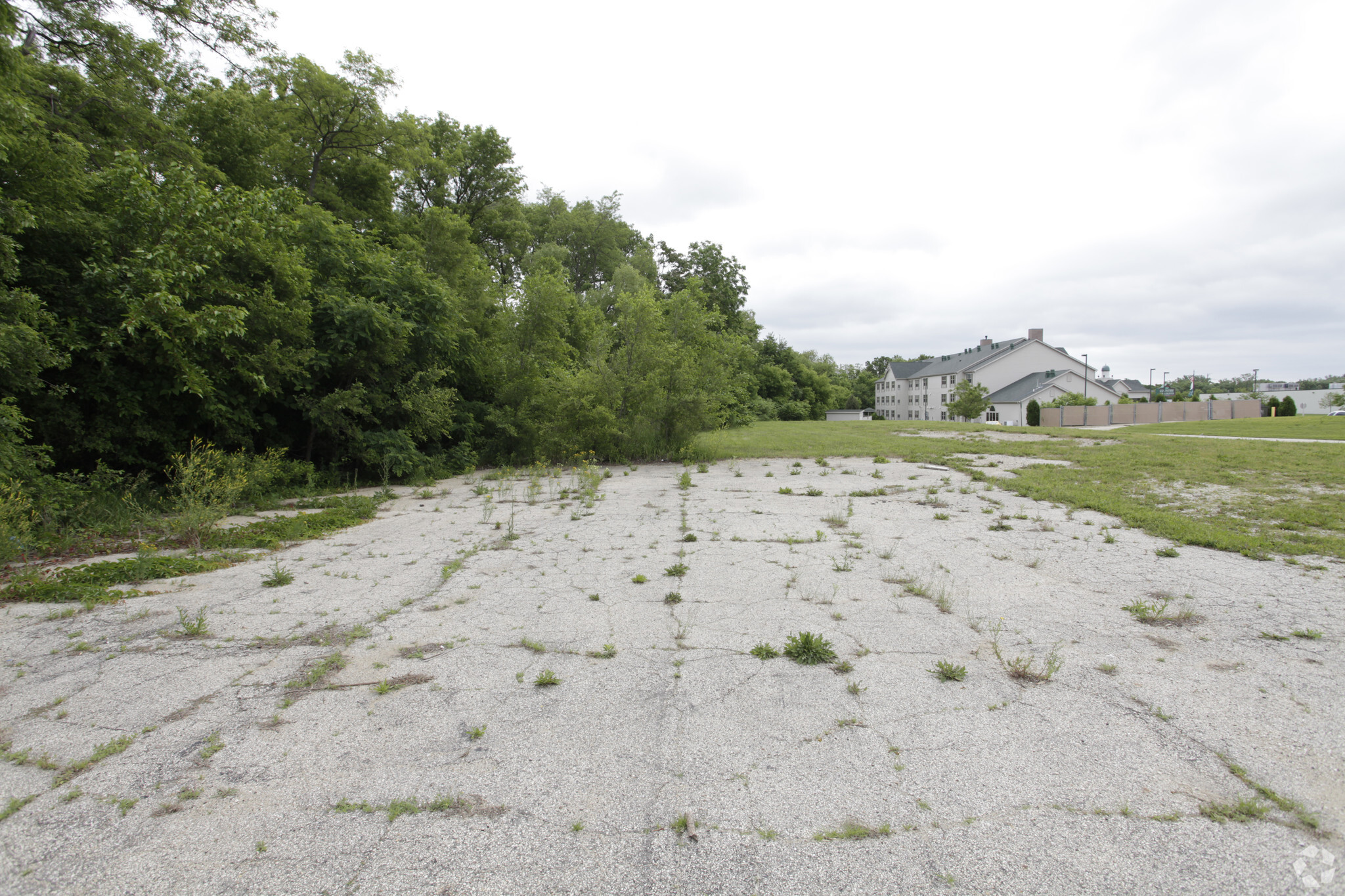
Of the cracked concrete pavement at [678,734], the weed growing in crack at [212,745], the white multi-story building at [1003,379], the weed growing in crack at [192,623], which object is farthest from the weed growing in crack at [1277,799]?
the white multi-story building at [1003,379]

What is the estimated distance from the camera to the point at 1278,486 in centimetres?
848

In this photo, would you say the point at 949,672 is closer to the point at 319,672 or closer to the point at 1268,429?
the point at 319,672

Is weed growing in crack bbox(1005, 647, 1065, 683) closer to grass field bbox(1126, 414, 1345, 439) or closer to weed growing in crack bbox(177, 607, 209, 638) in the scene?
weed growing in crack bbox(177, 607, 209, 638)

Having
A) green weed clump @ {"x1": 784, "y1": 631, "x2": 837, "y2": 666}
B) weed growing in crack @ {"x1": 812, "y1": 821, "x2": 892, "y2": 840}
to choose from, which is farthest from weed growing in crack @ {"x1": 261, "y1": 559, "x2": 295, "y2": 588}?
weed growing in crack @ {"x1": 812, "y1": 821, "x2": 892, "y2": 840}

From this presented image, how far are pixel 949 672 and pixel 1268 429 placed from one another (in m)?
28.8

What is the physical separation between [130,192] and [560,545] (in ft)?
22.5

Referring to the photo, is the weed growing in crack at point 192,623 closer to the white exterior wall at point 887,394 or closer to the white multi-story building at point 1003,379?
the white multi-story building at point 1003,379

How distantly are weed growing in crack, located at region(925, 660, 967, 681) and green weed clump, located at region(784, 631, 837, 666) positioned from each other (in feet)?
1.77

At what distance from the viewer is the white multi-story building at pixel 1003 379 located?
174ft

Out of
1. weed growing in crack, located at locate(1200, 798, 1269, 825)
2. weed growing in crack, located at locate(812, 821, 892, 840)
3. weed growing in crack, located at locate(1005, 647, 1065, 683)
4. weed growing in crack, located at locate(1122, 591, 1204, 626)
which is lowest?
weed growing in crack, located at locate(812, 821, 892, 840)

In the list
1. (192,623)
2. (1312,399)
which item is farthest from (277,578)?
(1312,399)

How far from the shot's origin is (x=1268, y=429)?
73.7ft

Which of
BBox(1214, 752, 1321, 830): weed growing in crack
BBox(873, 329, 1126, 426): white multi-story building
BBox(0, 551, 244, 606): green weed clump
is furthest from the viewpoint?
BBox(873, 329, 1126, 426): white multi-story building

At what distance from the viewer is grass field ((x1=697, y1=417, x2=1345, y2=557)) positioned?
614 cm
